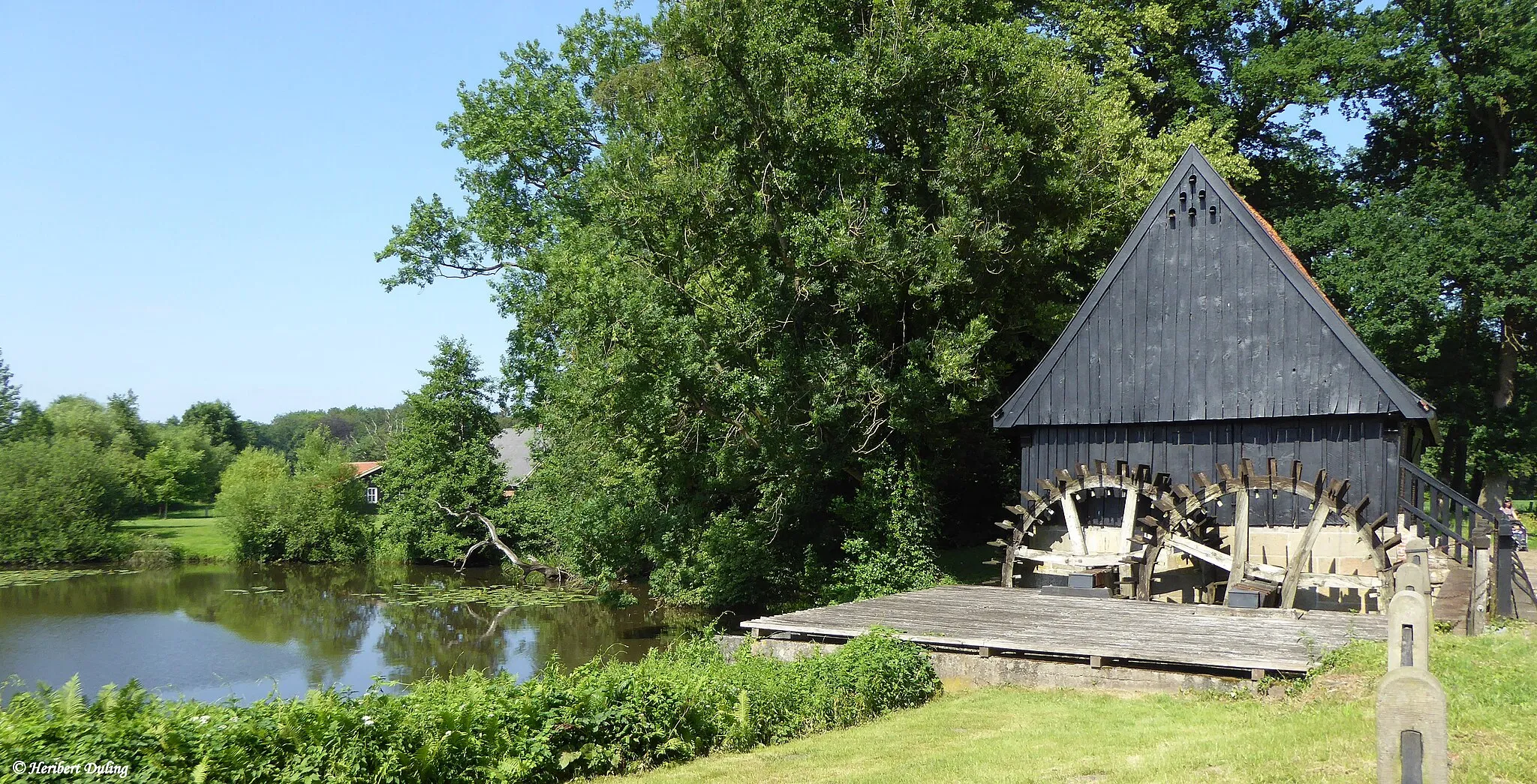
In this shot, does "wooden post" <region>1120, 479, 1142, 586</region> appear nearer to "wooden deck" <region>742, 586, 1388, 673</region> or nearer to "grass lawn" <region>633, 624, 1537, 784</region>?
"wooden deck" <region>742, 586, 1388, 673</region>

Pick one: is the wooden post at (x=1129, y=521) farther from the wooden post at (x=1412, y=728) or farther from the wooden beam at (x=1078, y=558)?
the wooden post at (x=1412, y=728)

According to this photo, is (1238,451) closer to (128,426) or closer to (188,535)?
(188,535)

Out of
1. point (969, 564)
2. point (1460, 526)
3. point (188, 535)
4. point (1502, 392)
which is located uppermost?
point (1502, 392)

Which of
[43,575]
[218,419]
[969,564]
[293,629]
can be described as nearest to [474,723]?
[969,564]

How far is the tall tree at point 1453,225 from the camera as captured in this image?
26.8 metres

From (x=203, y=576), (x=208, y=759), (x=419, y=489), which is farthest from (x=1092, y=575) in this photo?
(x=203, y=576)

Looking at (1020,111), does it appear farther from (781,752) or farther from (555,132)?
(555,132)

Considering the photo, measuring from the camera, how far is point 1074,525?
63.9 ft

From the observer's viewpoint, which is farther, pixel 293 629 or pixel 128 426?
pixel 128 426

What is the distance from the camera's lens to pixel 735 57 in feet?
68.6

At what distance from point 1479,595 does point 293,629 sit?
26.9 metres

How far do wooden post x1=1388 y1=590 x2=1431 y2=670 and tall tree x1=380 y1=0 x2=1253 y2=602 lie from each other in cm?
1385

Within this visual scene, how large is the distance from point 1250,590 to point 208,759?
46.2 ft

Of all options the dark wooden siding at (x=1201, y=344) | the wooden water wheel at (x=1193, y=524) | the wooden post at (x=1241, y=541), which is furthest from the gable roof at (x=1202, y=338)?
the wooden post at (x=1241, y=541)
